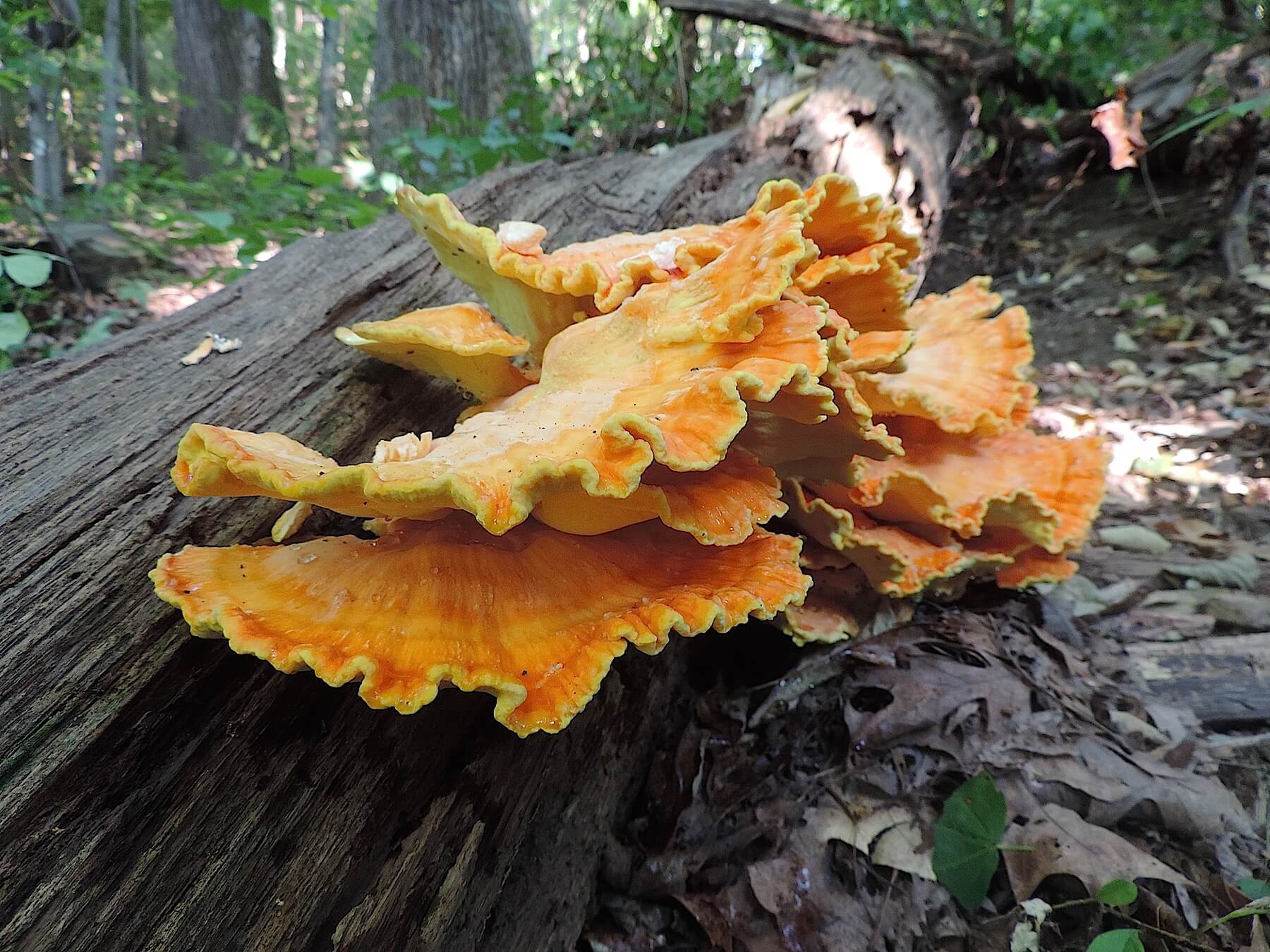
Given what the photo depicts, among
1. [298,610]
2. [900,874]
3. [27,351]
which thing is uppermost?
[298,610]

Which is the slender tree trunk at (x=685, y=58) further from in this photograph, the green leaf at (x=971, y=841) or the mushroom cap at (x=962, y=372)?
the green leaf at (x=971, y=841)

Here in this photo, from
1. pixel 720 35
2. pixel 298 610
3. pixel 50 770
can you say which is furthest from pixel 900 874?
pixel 720 35

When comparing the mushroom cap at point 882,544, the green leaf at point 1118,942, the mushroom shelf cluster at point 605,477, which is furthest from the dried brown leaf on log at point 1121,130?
the green leaf at point 1118,942

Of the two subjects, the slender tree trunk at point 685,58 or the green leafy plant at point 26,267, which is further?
the slender tree trunk at point 685,58

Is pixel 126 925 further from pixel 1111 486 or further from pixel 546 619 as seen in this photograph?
pixel 1111 486

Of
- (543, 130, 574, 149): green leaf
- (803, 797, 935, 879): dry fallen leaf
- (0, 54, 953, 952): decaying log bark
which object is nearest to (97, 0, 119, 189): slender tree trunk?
(543, 130, 574, 149): green leaf

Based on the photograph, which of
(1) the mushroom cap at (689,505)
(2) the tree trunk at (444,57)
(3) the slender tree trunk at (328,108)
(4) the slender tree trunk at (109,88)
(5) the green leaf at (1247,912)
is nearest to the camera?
(1) the mushroom cap at (689,505)

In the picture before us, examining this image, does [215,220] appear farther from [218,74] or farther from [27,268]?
[218,74]
